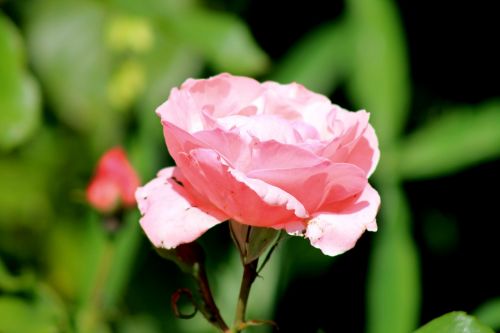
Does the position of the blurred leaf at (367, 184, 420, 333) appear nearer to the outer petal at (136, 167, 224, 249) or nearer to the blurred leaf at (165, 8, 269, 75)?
the blurred leaf at (165, 8, 269, 75)

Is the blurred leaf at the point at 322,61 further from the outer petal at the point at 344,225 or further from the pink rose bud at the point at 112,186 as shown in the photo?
the outer petal at the point at 344,225

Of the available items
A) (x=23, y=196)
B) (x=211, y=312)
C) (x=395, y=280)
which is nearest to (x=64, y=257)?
(x=23, y=196)

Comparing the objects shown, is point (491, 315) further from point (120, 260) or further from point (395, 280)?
point (120, 260)

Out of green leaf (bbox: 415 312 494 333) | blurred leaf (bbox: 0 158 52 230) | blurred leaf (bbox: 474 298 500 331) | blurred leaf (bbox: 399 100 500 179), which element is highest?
green leaf (bbox: 415 312 494 333)

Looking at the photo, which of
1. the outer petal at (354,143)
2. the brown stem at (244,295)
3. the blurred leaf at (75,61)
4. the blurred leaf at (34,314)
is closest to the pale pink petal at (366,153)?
the outer petal at (354,143)

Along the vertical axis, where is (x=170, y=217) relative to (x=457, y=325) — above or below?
above

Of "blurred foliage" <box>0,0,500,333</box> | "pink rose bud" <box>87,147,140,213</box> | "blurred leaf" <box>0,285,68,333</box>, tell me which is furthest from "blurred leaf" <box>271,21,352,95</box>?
"blurred leaf" <box>0,285,68,333</box>

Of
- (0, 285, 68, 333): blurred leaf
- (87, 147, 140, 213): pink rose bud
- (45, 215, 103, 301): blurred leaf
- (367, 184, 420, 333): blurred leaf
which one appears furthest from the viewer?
(45, 215, 103, 301): blurred leaf
